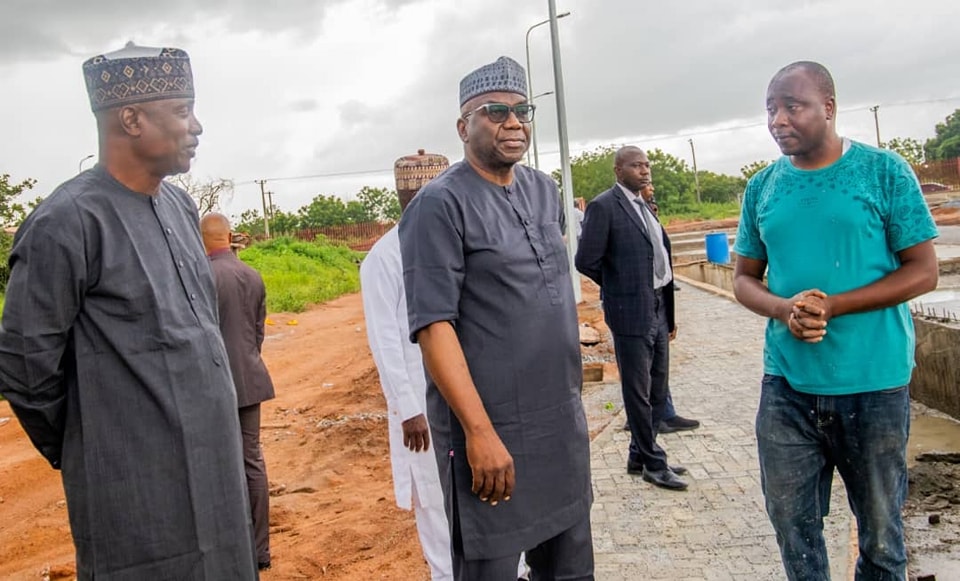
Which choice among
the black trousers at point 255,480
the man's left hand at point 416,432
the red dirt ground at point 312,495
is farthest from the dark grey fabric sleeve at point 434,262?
the black trousers at point 255,480

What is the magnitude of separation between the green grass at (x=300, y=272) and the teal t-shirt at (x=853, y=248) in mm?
17270

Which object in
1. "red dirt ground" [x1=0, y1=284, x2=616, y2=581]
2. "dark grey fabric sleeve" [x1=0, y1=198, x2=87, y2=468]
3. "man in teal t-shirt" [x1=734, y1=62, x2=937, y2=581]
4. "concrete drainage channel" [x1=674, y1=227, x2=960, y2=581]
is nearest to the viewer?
"dark grey fabric sleeve" [x1=0, y1=198, x2=87, y2=468]

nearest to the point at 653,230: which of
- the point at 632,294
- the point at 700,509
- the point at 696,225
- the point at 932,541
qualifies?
the point at 632,294

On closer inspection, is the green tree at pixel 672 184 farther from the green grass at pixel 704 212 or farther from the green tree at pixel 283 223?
the green tree at pixel 283 223

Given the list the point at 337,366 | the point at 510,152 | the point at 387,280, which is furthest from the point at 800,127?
the point at 337,366

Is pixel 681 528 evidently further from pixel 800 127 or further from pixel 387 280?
pixel 800 127

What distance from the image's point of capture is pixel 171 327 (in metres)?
2.22

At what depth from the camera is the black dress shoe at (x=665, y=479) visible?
4.78 m

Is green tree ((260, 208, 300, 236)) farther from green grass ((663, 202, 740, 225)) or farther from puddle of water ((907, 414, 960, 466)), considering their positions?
puddle of water ((907, 414, 960, 466))

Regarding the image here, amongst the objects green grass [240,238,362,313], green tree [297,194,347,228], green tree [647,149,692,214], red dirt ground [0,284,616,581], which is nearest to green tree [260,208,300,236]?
green tree [297,194,347,228]

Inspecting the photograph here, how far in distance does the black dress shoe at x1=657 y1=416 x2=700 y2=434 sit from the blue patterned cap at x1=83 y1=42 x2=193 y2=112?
4634 millimetres

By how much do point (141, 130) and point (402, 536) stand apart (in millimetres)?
3089

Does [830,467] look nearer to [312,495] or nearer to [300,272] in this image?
[312,495]

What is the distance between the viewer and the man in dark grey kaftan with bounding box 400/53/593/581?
2.36 m
